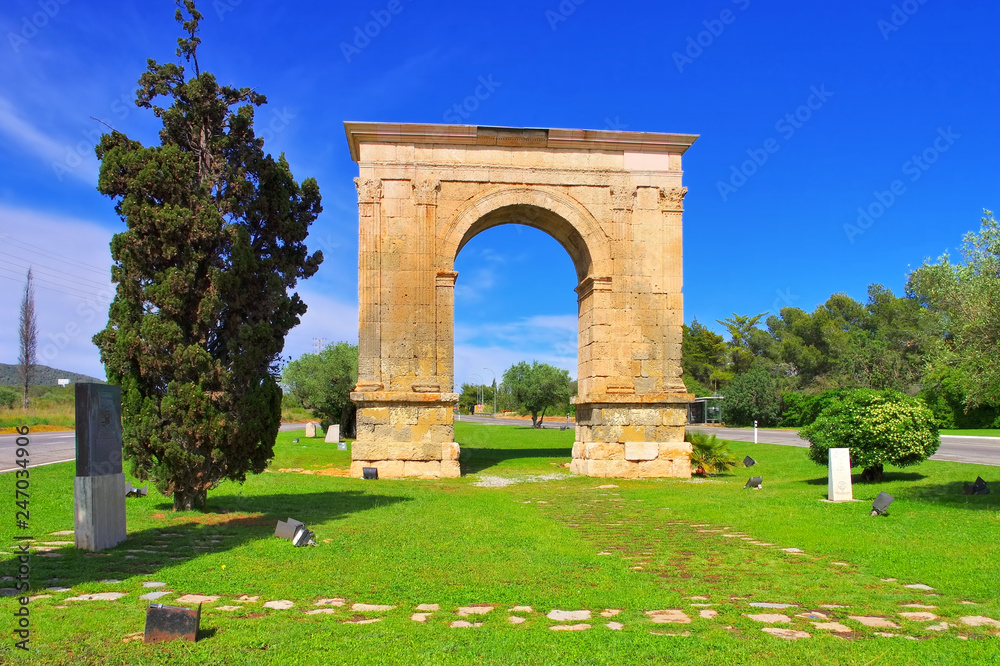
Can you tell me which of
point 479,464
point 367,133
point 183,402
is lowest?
point 479,464

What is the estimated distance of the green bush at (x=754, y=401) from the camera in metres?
51.2

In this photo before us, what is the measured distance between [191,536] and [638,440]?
1140 centimetres

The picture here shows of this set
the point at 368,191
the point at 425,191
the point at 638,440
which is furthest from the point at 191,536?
the point at 638,440

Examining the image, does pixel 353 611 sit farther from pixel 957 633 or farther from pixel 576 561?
pixel 957 633

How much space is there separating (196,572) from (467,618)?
292 centimetres

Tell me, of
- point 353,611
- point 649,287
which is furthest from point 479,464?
point 353,611

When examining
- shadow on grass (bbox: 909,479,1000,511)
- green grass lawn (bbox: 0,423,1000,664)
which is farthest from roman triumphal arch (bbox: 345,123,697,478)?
shadow on grass (bbox: 909,479,1000,511)

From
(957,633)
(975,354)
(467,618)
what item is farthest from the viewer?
(975,354)

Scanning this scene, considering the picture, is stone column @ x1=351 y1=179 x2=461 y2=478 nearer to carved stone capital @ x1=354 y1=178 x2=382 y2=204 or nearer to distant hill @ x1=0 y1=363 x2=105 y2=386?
carved stone capital @ x1=354 y1=178 x2=382 y2=204

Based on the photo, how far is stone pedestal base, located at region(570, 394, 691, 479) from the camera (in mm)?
17156

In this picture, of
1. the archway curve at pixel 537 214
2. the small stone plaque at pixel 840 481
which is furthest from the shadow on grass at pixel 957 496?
the archway curve at pixel 537 214

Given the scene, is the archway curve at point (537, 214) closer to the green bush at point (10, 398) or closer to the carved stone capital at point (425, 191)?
the carved stone capital at point (425, 191)

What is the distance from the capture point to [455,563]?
7168 millimetres

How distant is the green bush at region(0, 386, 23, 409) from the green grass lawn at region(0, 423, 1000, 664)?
40.3m
